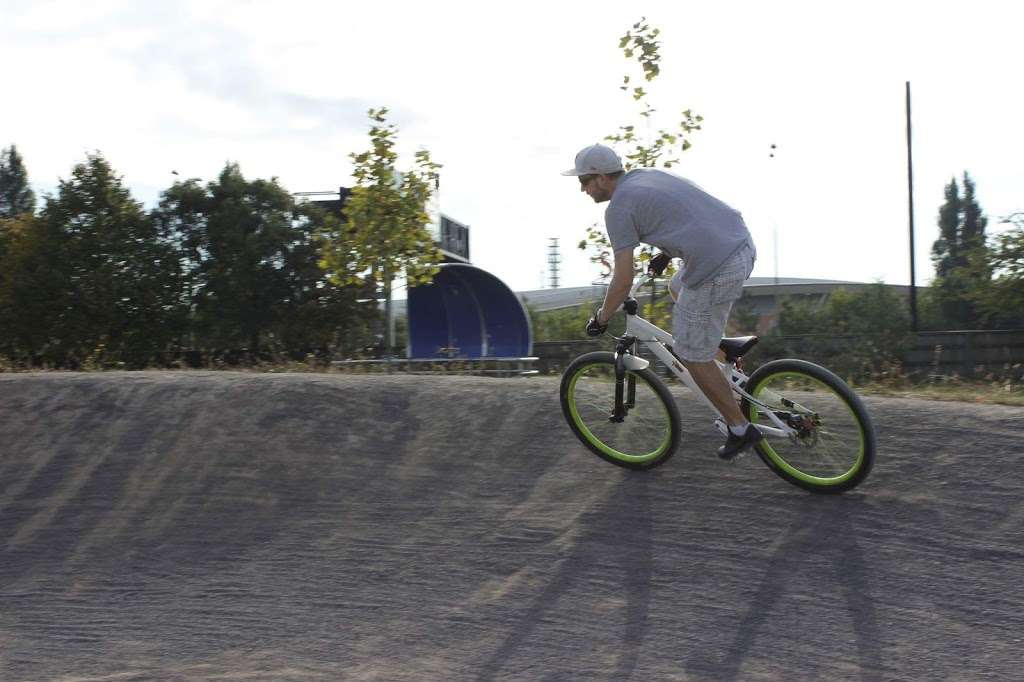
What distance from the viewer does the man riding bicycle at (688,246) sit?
5.51 m

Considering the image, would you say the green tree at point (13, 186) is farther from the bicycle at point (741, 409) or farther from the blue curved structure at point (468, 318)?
the bicycle at point (741, 409)

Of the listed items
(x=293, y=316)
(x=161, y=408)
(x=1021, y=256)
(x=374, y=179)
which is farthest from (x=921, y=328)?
(x=161, y=408)

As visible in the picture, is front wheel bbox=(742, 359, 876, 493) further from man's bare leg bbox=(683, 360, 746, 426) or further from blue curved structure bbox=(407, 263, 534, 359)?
blue curved structure bbox=(407, 263, 534, 359)

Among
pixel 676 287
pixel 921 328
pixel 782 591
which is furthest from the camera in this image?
pixel 921 328

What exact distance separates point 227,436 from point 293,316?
32717mm

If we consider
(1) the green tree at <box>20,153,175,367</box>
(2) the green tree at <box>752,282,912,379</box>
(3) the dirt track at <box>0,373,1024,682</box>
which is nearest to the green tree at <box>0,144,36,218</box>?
(1) the green tree at <box>20,153,175,367</box>

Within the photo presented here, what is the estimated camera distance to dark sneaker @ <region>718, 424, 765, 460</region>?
571 centimetres

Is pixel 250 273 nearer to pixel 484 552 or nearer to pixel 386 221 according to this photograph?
pixel 386 221

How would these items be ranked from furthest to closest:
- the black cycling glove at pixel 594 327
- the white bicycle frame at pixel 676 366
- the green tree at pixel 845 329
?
the green tree at pixel 845 329, the black cycling glove at pixel 594 327, the white bicycle frame at pixel 676 366

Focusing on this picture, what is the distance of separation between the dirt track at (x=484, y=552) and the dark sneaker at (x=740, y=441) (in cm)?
25

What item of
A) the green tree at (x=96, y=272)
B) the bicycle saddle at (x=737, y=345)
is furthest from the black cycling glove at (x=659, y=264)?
the green tree at (x=96, y=272)

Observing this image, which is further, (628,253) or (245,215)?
(245,215)

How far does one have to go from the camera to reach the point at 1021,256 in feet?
113

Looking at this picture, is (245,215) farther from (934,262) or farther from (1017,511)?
(934,262)
